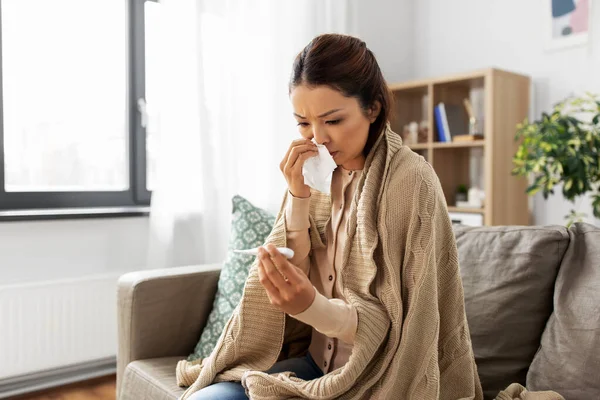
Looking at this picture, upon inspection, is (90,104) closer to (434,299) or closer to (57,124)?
(57,124)

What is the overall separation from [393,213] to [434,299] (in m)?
0.18

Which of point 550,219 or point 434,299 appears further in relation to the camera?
point 550,219

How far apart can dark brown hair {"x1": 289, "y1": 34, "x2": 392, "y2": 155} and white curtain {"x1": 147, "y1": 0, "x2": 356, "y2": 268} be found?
1.42 metres

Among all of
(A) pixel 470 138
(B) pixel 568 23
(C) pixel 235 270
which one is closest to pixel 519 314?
(C) pixel 235 270

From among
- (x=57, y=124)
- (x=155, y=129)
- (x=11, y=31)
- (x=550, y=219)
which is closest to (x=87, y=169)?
(x=57, y=124)

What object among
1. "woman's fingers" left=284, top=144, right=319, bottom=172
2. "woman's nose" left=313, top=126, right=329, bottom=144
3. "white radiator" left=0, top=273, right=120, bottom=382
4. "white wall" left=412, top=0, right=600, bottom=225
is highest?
"white wall" left=412, top=0, right=600, bottom=225

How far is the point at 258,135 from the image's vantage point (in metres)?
2.71

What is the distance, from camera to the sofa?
4.11ft

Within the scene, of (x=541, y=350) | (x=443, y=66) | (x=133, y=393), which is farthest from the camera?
(x=443, y=66)

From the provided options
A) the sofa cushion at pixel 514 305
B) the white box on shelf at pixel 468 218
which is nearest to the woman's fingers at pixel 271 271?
the sofa cushion at pixel 514 305

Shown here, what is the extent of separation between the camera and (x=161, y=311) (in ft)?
5.45

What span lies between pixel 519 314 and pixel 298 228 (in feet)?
1.94

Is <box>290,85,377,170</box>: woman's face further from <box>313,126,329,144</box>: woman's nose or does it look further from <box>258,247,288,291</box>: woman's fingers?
<box>258,247,288,291</box>: woman's fingers

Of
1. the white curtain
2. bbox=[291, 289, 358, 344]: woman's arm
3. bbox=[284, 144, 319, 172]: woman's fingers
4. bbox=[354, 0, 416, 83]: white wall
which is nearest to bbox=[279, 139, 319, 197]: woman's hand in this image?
bbox=[284, 144, 319, 172]: woman's fingers
